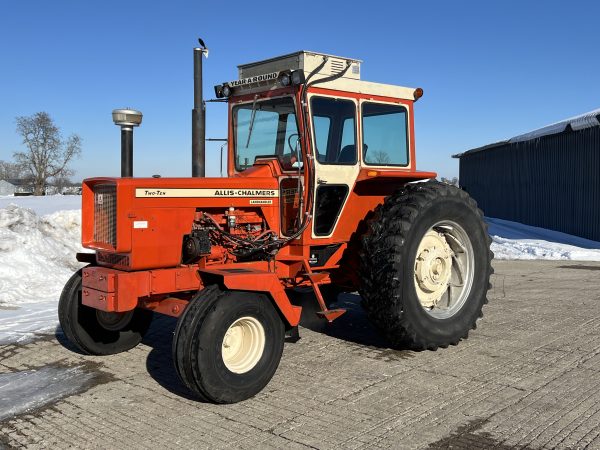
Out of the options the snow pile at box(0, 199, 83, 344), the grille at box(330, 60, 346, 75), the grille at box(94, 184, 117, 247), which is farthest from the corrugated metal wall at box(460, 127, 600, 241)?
the grille at box(94, 184, 117, 247)

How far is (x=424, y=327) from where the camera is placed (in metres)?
5.50

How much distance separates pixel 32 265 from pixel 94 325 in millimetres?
4323

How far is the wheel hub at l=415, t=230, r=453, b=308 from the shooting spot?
19.1 feet

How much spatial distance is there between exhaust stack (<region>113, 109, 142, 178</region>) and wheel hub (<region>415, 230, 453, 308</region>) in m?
4.66

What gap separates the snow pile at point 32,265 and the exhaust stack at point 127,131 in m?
2.07

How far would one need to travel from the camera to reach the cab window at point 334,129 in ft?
18.0

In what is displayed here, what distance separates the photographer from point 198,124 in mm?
8633

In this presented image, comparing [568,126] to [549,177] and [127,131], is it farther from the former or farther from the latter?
[127,131]

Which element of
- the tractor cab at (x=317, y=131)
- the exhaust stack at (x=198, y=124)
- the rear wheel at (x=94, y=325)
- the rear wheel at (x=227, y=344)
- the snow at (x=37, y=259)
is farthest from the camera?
the exhaust stack at (x=198, y=124)

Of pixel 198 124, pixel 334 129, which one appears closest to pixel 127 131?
pixel 198 124

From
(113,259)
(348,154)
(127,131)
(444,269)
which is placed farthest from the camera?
(127,131)

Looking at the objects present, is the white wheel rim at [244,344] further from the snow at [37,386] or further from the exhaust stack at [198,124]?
the exhaust stack at [198,124]

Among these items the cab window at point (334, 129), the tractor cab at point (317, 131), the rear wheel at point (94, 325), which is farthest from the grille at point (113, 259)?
the cab window at point (334, 129)

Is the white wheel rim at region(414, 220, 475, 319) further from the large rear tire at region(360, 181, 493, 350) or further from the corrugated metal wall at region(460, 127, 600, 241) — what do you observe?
the corrugated metal wall at region(460, 127, 600, 241)
